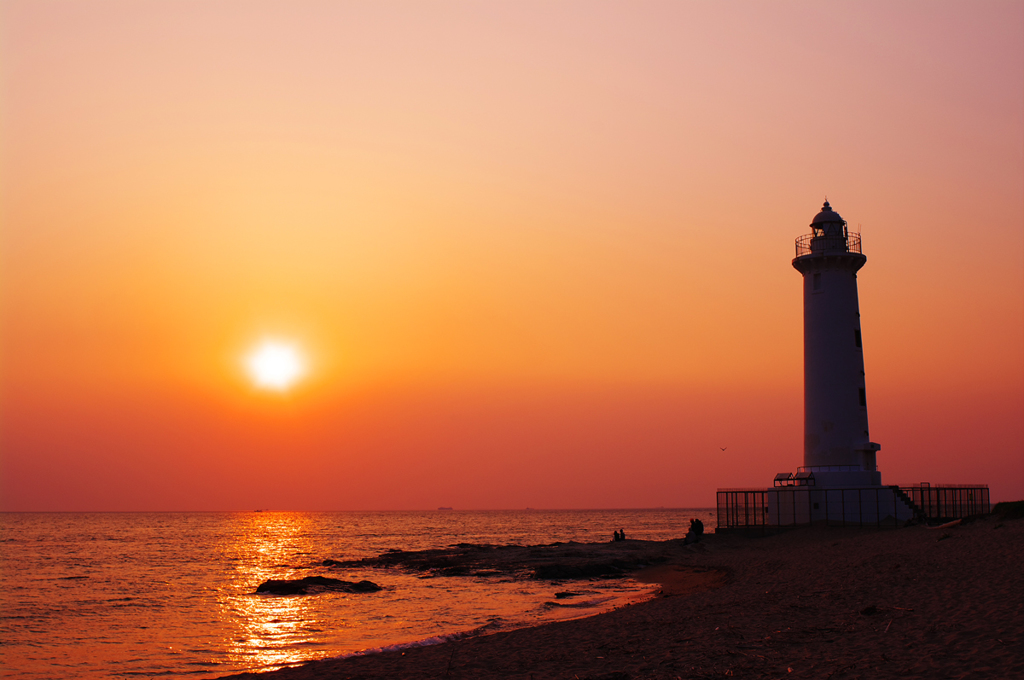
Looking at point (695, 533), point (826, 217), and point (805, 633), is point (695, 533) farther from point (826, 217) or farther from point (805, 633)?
point (805, 633)

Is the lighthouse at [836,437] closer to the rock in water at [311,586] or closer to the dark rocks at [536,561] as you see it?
the dark rocks at [536,561]

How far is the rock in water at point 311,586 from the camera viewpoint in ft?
123

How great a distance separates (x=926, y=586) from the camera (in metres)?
18.8

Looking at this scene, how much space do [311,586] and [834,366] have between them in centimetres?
2796

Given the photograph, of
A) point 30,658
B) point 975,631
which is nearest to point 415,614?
point 30,658

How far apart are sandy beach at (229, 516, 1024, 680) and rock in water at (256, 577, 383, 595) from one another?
1765 centimetres

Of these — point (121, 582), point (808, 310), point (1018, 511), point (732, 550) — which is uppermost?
point (808, 310)

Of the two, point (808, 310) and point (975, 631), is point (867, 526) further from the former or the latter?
point (975, 631)

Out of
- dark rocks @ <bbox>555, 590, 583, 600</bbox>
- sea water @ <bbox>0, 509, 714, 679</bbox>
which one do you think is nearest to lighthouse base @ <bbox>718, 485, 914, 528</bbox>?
sea water @ <bbox>0, 509, 714, 679</bbox>

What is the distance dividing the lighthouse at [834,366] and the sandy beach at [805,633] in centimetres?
1400

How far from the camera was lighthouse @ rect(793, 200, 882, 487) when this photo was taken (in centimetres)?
4075

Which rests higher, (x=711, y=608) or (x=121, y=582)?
(x=711, y=608)

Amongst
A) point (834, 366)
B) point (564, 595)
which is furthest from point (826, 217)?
point (564, 595)

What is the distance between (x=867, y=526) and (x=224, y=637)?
2923 cm
